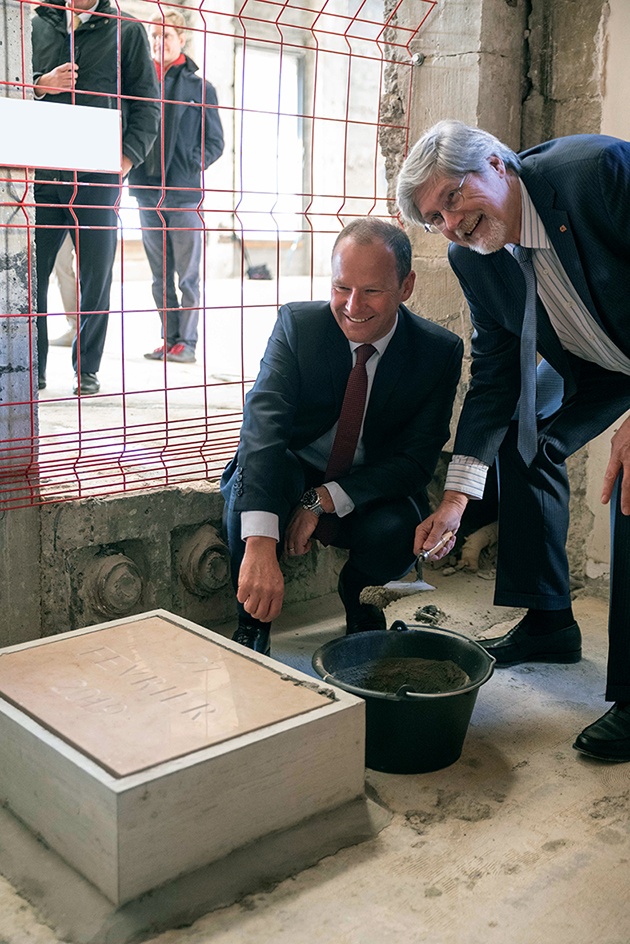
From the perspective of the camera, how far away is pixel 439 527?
2.31m

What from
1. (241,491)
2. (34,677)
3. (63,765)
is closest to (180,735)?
(63,765)

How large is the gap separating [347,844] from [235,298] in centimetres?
740

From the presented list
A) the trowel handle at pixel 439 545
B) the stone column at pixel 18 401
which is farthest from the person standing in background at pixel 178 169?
the trowel handle at pixel 439 545

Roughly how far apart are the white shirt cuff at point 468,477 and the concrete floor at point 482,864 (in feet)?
1.93

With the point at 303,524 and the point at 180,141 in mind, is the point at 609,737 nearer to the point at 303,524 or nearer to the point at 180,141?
the point at 303,524

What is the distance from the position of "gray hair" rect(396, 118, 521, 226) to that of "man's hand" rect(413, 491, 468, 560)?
785mm

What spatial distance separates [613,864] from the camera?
1.73 m

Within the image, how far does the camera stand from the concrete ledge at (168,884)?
1513mm

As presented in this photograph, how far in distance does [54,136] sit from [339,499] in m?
1.18

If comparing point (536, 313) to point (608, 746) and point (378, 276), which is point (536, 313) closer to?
point (378, 276)

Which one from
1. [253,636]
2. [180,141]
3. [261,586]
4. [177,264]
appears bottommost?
[253,636]

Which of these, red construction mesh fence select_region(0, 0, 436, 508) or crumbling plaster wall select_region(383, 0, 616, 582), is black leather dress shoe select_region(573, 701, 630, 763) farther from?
red construction mesh fence select_region(0, 0, 436, 508)

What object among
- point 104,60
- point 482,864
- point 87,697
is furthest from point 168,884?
point 104,60

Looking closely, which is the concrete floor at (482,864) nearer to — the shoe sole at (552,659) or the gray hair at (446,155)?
the shoe sole at (552,659)
